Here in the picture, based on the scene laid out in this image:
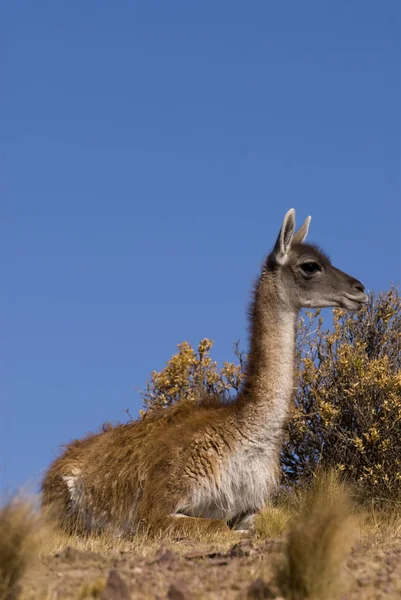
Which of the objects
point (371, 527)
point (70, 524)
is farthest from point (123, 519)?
point (371, 527)

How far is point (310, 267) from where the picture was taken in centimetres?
923

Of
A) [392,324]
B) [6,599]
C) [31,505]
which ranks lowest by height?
[6,599]

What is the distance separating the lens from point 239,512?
834 cm

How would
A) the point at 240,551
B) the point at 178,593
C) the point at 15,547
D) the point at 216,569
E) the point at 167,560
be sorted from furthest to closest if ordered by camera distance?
1. the point at 240,551
2. the point at 167,560
3. the point at 216,569
4. the point at 15,547
5. the point at 178,593

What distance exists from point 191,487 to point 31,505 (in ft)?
10.3

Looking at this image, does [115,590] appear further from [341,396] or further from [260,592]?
[341,396]

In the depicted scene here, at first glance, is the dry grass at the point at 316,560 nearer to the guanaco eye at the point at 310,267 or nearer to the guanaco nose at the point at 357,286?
the guanaco eye at the point at 310,267

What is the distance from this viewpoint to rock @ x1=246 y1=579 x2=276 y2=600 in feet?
15.1

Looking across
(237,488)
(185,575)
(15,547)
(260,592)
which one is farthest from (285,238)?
(15,547)

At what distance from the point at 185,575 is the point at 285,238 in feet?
15.2

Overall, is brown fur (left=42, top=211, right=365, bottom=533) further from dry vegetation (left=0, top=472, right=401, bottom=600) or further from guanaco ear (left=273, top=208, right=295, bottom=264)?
dry vegetation (left=0, top=472, right=401, bottom=600)

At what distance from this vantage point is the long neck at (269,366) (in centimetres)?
837

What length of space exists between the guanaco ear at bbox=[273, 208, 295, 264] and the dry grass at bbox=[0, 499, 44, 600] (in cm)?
486

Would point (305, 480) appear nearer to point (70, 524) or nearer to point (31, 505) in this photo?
point (70, 524)
